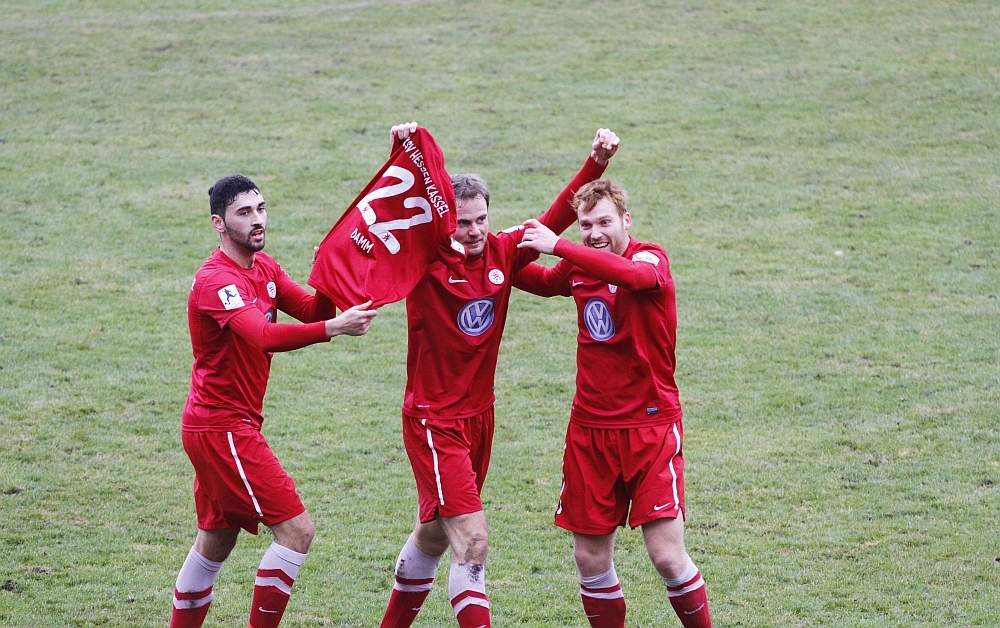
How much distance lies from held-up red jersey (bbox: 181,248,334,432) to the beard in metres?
0.10

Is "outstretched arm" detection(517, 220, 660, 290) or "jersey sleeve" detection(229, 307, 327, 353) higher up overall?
"outstretched arm" detection(517, 220, 660, 290)

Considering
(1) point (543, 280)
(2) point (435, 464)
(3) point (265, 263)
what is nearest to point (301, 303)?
(3) point (265, 263)

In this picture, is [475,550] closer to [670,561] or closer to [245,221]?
[670,561]

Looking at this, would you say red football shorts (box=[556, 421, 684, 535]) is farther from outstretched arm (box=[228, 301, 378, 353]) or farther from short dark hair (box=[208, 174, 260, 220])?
short dark hair (box=[208, 174, 260, 220])

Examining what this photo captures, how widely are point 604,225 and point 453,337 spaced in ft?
2.83

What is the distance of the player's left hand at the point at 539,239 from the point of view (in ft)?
16.5

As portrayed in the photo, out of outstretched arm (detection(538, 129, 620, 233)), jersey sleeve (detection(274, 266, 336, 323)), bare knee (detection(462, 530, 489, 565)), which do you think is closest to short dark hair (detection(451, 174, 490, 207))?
outstretched arm (detection(538, 129, 620, 233))

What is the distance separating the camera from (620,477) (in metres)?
5.29

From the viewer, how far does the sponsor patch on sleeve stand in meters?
5.15

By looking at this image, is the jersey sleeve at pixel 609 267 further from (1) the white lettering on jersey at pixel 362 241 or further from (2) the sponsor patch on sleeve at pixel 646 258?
(1) the white lettering on jersey at pixel 362 241

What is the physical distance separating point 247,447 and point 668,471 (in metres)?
1.90

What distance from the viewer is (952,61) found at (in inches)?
671

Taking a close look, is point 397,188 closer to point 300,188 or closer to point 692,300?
point 692,300

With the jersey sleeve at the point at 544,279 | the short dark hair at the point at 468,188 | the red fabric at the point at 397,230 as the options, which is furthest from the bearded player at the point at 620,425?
the red fabric at the point at 397,230
